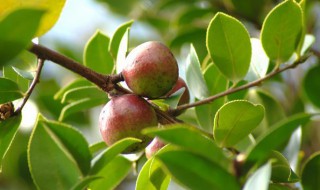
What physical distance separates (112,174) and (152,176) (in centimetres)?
11

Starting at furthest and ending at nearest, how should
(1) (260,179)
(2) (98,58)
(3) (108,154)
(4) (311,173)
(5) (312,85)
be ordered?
(5) (312,85) < (2) (98,58) < (4) (311,173) < (3) (108,154) < (1) (260,179)

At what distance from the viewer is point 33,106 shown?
217 centimetres

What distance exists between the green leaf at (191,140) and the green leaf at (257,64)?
0.52 m

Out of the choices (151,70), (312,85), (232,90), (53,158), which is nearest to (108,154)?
(53,158)

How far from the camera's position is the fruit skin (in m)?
1.12

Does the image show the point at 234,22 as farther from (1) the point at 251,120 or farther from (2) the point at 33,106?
(2) the point at 33,106

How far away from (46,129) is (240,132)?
13.4 inches

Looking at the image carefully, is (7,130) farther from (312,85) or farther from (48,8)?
(312,85)

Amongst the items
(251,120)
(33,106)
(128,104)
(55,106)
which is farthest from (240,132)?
(33,106)

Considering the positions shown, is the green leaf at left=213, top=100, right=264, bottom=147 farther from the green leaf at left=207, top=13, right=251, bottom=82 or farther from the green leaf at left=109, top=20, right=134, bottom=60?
the green leaf at left=109, top=20, right=134, bottom=60

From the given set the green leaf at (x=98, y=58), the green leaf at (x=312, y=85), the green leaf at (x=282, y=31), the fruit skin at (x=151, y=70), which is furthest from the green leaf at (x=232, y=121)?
the green leaf at (x=312, y=85)

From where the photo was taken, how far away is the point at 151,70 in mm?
1116

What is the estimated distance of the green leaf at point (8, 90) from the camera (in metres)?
1.14

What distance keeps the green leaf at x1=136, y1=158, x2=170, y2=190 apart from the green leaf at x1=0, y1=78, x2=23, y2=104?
272 mm
